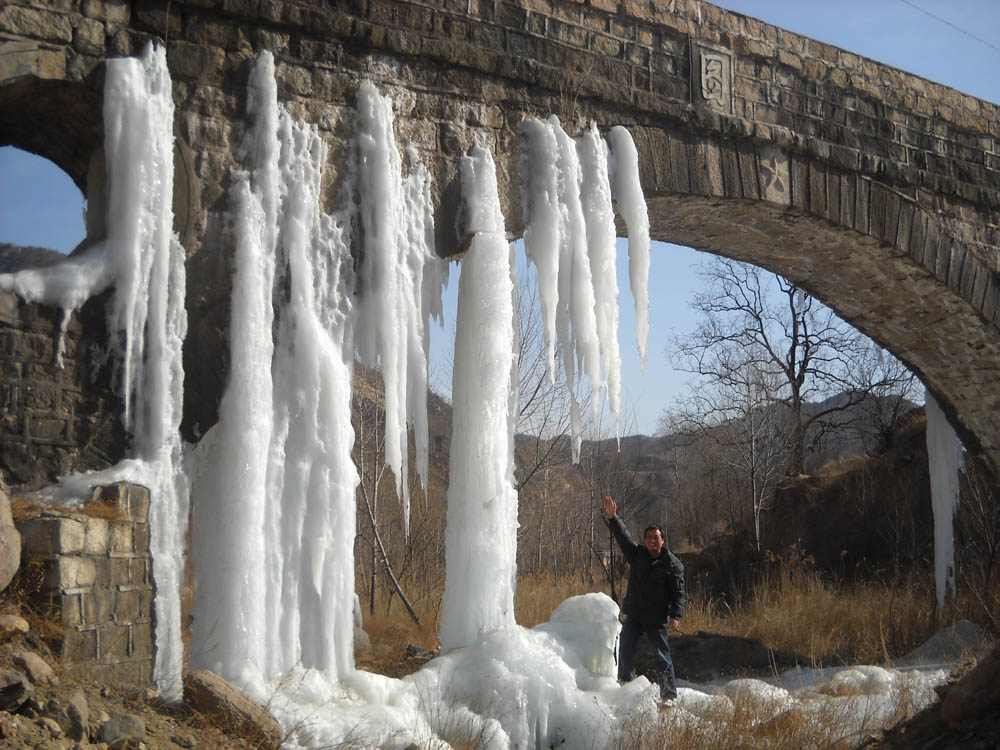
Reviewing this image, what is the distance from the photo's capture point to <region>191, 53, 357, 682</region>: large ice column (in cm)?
444

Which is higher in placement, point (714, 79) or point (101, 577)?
point (714, 79)

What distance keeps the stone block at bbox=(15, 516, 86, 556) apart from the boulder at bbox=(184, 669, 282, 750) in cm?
70

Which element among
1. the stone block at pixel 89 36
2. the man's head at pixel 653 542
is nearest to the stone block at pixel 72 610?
the stone block at pixel 89 36

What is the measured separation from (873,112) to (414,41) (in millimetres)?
3790

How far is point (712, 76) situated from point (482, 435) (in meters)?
3.07

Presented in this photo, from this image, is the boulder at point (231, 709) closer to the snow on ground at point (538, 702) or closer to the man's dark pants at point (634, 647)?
the snow on ground at point (538, 702)

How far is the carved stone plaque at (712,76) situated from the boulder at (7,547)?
4.75 m

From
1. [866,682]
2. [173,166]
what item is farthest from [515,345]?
[866,682]

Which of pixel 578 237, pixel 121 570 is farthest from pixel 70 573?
pixel 578 237

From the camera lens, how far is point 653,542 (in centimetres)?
613

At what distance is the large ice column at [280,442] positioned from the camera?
444cm

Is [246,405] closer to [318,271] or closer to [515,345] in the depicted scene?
[318,271]

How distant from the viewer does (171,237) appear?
184 inches

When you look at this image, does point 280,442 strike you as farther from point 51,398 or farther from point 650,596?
point 650,596
